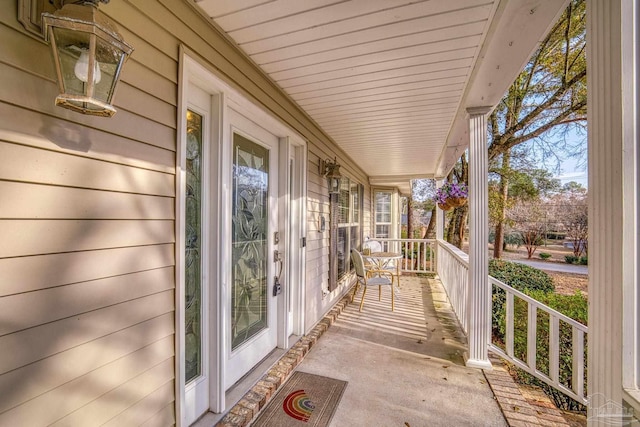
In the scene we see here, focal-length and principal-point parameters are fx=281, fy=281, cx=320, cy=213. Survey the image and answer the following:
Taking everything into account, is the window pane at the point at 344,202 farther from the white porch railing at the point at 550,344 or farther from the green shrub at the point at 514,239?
the green shrub at the point at 514,239

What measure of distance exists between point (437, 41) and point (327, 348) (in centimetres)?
273

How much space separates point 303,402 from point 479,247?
1.90 metres

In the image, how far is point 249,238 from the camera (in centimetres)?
223

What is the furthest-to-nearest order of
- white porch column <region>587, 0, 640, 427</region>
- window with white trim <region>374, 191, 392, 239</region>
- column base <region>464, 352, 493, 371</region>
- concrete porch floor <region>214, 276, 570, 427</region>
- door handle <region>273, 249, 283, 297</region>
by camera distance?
window with white trim <region>374, 191, 392, 239</region>
door handle <region>273, 249, 283, 297</region>
column base <region>464, 352, 493, 371</region>
concrete porch floor <region>214, 276, 570, 427</region>
white porch column <region>587, 0, 640, 427</region>

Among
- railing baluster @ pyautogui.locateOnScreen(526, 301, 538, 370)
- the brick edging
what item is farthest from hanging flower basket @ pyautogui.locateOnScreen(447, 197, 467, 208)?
the brick edging

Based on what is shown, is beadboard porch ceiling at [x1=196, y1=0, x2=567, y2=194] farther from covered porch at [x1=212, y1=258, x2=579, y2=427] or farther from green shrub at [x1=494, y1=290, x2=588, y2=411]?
green shrub at [x1=494, y1=290, x2=588, y2=411]

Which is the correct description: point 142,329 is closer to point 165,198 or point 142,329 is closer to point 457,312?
point 165,198

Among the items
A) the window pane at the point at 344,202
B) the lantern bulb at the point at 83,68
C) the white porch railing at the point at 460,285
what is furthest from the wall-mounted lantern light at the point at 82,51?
the window pane at the point at 344,202

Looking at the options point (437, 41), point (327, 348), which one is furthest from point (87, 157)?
point (327, 348)

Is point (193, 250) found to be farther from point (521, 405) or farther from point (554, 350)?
point (554, 350)

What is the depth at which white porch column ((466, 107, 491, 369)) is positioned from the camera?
2.46m

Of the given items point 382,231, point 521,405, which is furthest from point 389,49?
point 382,231

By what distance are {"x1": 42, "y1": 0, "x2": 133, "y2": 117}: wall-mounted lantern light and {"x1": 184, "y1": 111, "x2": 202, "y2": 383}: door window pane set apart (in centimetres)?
71

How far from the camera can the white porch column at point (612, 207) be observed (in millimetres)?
791
